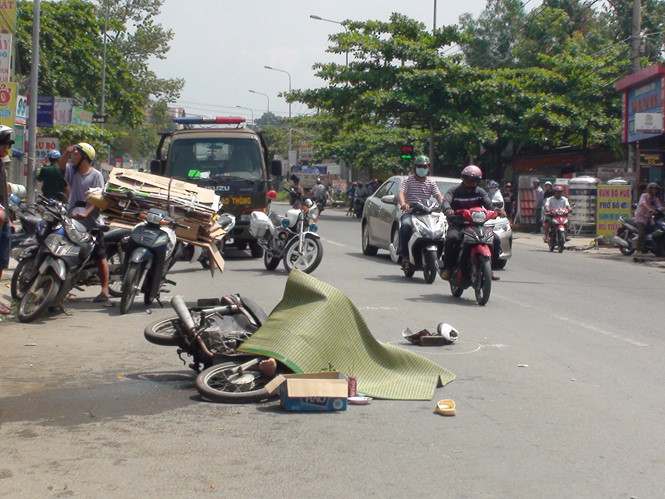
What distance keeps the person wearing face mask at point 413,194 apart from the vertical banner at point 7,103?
20.7 feet

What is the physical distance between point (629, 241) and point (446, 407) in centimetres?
1530

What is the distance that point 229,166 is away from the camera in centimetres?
1641

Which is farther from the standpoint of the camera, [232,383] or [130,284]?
[130,284]

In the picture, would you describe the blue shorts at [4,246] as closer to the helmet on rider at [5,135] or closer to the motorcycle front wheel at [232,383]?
the helmet on rider at [5,135]

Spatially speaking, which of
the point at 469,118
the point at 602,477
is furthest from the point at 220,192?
the point at 469,118

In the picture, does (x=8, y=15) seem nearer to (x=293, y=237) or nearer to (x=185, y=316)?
(x=293, y=237)

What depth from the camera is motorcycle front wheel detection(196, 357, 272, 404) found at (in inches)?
219

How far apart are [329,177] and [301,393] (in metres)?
62.6

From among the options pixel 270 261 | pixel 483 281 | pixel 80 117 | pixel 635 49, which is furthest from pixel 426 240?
pixel 80 117

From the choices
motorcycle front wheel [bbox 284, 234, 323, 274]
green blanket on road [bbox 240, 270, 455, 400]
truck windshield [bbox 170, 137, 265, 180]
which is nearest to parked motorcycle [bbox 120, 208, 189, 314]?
green blanket on road [bbox 240, 270, 455, 400]

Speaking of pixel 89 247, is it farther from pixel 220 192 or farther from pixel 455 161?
pixel 455 161

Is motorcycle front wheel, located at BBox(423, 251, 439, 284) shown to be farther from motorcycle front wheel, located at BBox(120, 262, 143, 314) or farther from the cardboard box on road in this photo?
the cardboard box on road

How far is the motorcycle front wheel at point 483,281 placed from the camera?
10.5 m

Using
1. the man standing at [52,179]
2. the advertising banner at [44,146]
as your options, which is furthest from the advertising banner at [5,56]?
the advertising banner at [44,146]
